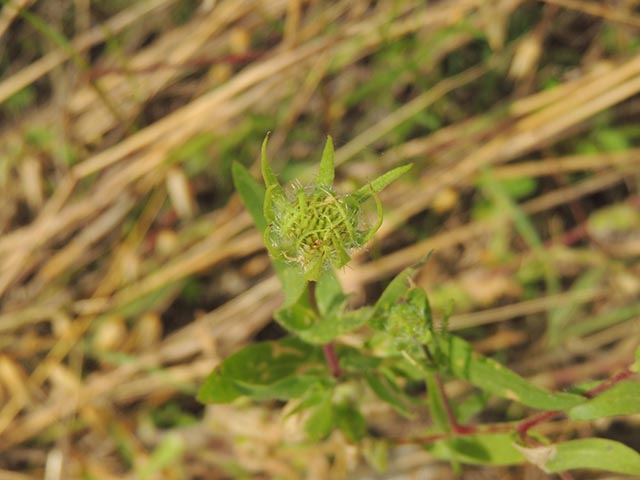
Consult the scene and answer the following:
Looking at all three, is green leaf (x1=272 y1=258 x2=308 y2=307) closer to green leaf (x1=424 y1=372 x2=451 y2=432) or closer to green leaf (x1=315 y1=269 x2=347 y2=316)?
green leaf (x1=315 y1=269 x2=347 y2=316)

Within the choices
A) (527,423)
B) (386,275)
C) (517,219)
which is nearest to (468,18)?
(517,219)

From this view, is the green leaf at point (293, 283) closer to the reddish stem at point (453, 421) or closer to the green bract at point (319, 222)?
the green bract at point (319, 222)

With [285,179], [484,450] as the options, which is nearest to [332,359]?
[484,450]

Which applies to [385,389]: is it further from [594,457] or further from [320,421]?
[594,457]

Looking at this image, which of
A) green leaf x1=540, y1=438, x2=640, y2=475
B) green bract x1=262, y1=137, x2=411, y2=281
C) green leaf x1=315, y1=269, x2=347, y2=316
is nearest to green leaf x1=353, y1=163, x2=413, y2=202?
green bract x1=262, y1=137, x2=411, y2=281

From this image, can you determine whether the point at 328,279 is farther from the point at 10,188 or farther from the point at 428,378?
the point at 10,188

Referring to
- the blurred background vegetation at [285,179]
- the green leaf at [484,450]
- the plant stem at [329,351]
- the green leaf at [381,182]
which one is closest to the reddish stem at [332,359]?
the plant stem at [329,351]

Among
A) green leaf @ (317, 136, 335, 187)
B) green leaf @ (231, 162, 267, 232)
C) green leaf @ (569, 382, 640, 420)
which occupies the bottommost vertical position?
green leaf @ (569, 382, 640, 420)
